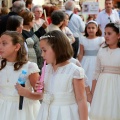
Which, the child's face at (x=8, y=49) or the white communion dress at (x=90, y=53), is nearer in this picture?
the child's face at (x=8, y=49)

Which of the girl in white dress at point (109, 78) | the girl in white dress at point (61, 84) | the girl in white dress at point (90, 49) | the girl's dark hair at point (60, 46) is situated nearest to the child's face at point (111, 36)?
the girl in white dress at point (109, 78)

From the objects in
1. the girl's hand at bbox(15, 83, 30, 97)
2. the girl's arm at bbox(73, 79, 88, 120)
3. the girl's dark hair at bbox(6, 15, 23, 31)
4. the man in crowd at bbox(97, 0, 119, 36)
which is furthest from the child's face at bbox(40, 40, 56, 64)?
the man in crowd at bbox(97, 0, 119, 36)

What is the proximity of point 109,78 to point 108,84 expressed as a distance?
115mm

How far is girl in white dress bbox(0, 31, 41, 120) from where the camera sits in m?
5.06

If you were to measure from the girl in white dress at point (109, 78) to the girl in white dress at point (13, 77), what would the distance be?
80.3 inches

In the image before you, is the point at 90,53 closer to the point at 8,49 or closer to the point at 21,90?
the point at 8,49

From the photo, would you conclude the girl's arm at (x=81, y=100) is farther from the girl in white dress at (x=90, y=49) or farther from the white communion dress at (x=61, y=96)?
the girl in white dress at (x=90, y=49)

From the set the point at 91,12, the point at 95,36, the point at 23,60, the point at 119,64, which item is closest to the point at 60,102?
the point at 23,60

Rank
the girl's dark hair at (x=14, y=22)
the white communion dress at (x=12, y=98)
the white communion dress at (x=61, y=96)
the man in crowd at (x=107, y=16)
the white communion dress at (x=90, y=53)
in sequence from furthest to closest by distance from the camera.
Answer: the man in crowd at (x=107, y=16) → the white communion dress at (x=90, y=53) → the girl's dark hair at (x=14, y=22) → the white communion dress at (x=12, y=98) → the white communion dress at (x=61, y=96)

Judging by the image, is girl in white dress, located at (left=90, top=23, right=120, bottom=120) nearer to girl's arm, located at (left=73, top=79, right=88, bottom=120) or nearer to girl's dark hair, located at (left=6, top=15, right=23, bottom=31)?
girl's dark hair, located at (left=6, top=15, right=23, bottom=31)

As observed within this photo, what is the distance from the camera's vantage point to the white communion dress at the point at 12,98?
5.05m

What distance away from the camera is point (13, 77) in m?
5.12

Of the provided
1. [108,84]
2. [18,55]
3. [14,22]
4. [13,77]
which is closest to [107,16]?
[14,22]

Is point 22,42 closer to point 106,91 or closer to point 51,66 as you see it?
point 51,66
